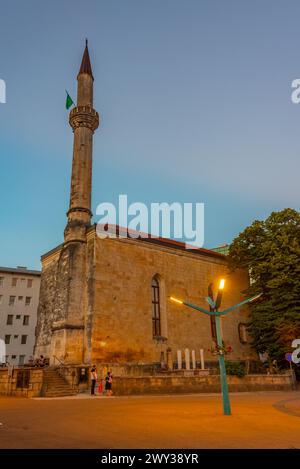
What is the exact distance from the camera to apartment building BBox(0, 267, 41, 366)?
44.2 meters

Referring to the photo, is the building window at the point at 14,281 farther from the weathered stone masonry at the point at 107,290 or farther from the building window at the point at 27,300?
the weathered stone masonry at the point at 107,290

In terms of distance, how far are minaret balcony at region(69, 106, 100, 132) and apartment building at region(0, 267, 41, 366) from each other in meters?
25.2

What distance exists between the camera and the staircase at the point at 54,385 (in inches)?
727

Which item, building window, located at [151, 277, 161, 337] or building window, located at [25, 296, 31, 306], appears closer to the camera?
building window, located at [151, 277, 161, 337]

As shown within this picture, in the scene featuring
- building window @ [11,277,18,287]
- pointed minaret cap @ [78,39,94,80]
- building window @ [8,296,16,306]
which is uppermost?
pointed minaret cap @ [78,39,94,80]

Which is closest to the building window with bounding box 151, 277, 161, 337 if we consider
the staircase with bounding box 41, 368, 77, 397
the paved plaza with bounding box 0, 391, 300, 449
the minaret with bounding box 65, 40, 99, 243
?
the minaret with bounding box 65, 40, 99, 243

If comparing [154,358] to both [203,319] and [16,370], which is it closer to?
[203,319]

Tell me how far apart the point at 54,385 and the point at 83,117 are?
19.0m

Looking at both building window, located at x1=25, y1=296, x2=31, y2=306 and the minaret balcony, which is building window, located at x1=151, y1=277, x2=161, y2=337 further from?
building window, located at x1=25, y1=296, x2=31, y2=306

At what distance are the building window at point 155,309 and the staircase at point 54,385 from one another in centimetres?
802

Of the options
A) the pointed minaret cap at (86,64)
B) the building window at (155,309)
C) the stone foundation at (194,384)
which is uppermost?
the pointed minaret cap at (86,64)

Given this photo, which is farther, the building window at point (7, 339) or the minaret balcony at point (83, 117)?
the building window at point (7, 339)


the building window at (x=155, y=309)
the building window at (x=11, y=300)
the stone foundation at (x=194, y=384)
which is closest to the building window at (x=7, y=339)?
the building window at (x=11, y=300)
